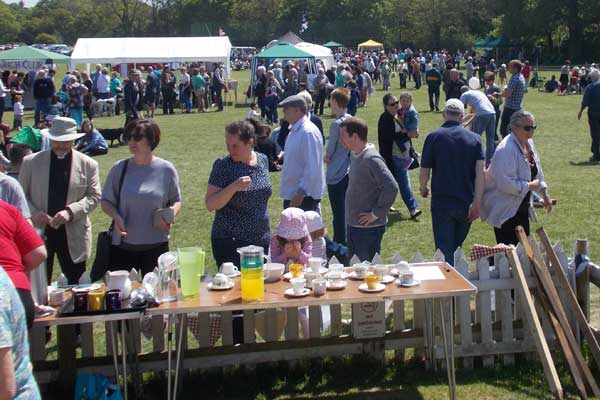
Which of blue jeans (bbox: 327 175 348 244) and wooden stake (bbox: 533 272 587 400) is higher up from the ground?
blue jeans (bbox: 327 175 348 244)

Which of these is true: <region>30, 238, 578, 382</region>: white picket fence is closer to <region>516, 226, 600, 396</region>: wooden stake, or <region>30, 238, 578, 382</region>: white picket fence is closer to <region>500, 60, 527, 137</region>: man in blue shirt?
<region>516, 226, 600, 396</region>: wooden stake

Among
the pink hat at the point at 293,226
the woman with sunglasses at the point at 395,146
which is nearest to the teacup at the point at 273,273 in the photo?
the pink hat at the point at 293,226

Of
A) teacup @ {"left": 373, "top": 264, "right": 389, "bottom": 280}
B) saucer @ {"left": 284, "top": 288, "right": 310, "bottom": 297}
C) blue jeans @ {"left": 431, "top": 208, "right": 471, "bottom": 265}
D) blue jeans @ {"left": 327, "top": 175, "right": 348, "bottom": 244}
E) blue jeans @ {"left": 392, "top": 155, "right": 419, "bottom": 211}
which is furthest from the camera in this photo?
blue jeans @ {"left": 392, "top": 155, "right": 419, "bottom": 211}

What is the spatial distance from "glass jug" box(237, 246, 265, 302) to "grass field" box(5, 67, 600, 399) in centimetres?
98

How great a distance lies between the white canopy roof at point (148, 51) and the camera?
27.2 meters

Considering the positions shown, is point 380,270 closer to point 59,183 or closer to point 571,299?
point 571,299

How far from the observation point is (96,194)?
562 cm

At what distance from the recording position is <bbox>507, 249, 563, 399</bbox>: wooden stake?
14.6 feet

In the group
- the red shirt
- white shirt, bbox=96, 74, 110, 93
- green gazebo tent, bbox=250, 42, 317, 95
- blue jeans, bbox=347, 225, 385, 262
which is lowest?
blue jeans, bbox=347, 225, 385, 262

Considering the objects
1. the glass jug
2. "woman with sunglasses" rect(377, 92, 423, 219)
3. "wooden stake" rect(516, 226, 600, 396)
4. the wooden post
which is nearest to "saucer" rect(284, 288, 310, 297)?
the glass jug

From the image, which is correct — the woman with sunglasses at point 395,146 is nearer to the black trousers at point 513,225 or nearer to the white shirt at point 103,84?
the black trousers at point 513,225

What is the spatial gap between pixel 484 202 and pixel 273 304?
8.72ft

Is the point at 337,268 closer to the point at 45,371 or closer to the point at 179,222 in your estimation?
the point at 45,371

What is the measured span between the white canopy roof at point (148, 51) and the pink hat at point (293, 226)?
22576 millimetres
